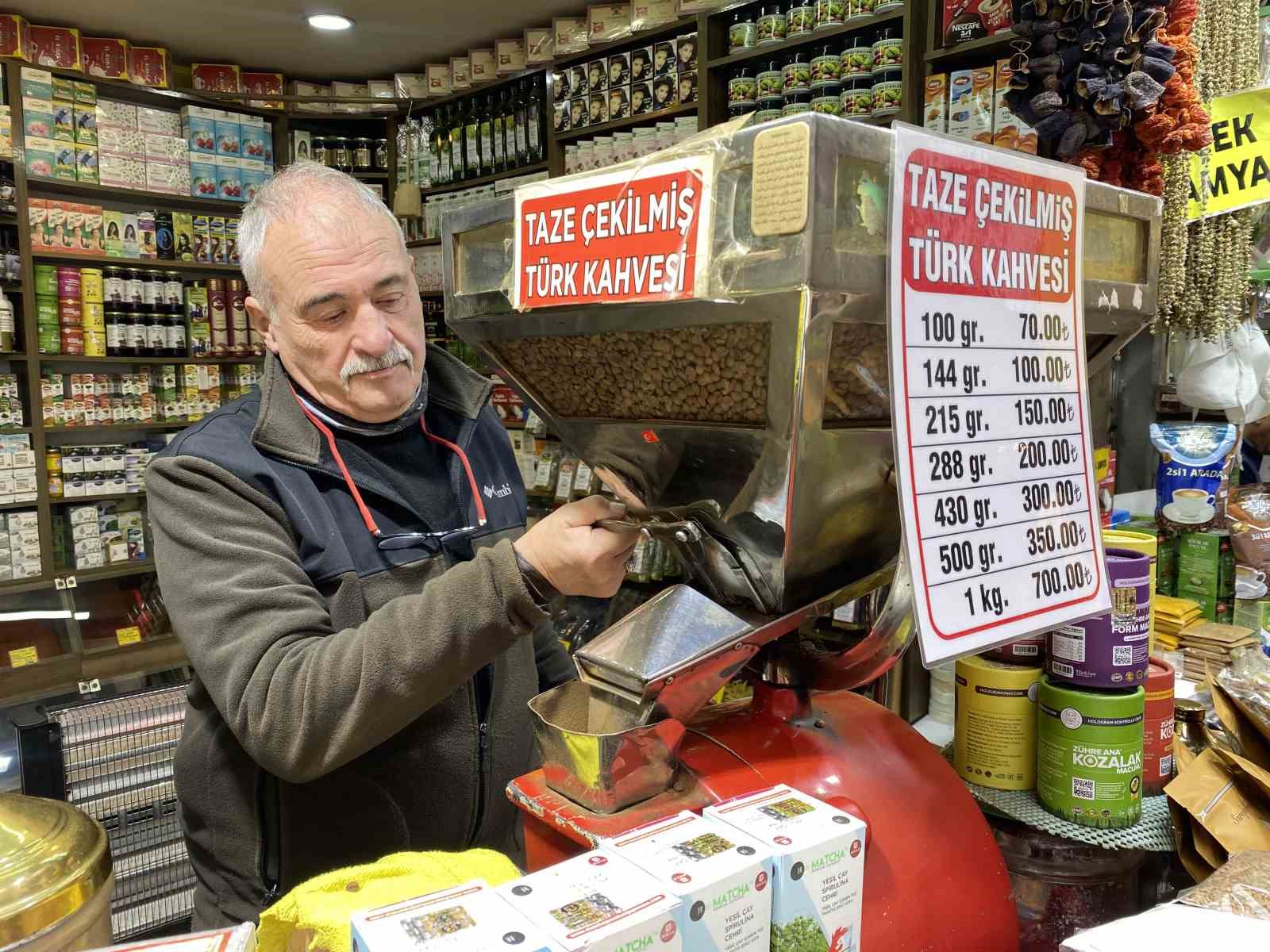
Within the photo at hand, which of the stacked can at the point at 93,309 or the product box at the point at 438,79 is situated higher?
the product box at the point at 438,79

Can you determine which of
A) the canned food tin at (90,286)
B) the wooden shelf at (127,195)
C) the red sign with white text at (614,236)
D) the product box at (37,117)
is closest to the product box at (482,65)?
the wooden shelf at (127,195)

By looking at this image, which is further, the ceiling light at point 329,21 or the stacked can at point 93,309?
the stacked can at point 93,309

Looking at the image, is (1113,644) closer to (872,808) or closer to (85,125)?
(872,808)

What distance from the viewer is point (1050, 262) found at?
0.74 metres

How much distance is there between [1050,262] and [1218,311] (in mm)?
1288

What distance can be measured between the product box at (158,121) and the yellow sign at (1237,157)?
14.1 ft

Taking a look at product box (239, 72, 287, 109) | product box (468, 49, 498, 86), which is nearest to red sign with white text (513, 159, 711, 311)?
product box (468, 49, 498, 86)

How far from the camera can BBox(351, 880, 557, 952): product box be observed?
1.62 ft

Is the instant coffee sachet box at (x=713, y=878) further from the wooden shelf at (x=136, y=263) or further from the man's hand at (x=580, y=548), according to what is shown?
the wooden shelf at (x=136, y=263)

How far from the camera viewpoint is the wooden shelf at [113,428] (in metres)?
4.05

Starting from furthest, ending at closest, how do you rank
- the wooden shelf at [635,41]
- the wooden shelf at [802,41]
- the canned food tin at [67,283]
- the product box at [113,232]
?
the product box at [113,232], the canned food tin at [67,283], the wooden shelf at [635,41], the wooden shelf at [802,41]

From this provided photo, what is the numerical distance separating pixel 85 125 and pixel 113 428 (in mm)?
1348

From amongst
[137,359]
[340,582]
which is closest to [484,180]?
[137,359]

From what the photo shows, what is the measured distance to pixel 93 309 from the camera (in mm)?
4066
